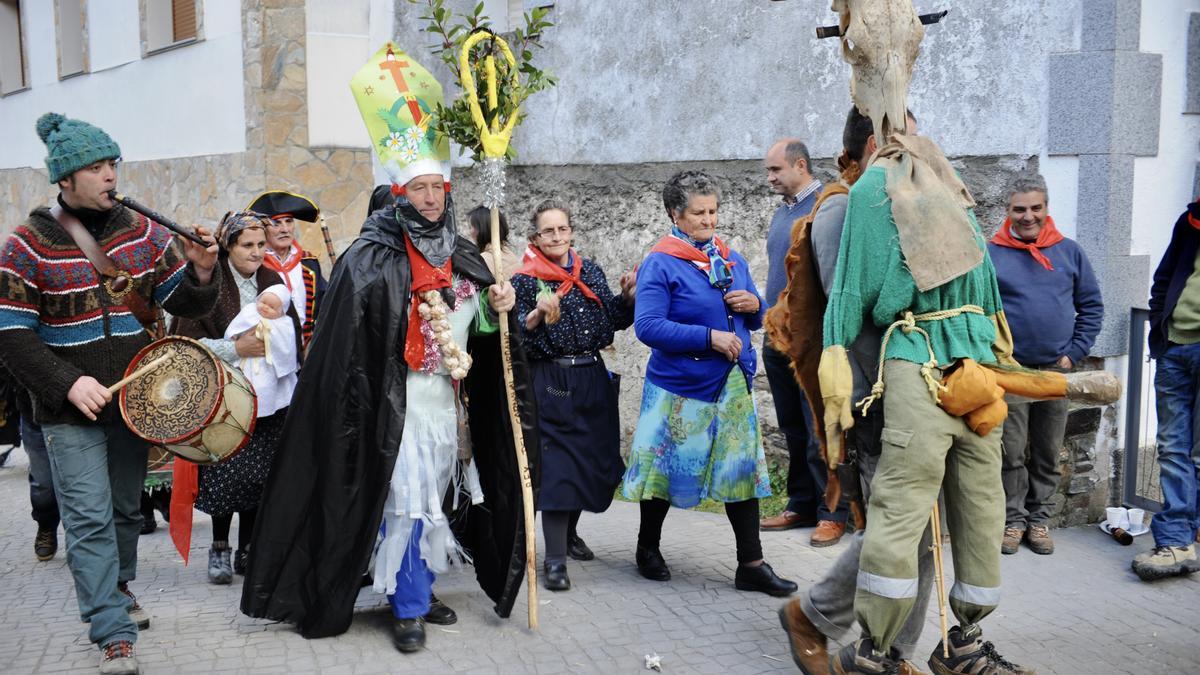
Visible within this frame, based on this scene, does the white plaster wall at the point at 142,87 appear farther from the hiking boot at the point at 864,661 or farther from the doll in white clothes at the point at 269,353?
the hiking boot at the point at 864,661

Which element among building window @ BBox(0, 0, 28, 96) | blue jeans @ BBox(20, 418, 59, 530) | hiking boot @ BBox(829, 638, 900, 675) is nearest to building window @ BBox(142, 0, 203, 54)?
building window @ BBox(0, 0, 28, 96)

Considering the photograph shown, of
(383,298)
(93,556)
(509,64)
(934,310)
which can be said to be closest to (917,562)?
(934,310)

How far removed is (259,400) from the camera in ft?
19.1

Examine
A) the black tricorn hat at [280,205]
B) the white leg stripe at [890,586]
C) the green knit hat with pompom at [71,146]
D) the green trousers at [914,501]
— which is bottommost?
the white leg stripe at [890,586]

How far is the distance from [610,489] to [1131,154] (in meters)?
3.40

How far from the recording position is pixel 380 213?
497cm

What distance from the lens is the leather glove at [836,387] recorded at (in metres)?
3.93

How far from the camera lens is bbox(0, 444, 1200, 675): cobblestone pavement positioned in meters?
4.70

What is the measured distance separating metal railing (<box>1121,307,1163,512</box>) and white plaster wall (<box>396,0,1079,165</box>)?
125cm

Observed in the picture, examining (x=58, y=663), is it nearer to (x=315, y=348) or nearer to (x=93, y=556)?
(x=93, y=556)

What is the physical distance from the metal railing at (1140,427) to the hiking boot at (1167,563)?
0.67 metres

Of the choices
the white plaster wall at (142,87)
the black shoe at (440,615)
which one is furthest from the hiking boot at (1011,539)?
the white plaster wall at (142,87)

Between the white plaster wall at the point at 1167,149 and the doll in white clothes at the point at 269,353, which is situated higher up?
the white plaster wall at the point at 1167,149

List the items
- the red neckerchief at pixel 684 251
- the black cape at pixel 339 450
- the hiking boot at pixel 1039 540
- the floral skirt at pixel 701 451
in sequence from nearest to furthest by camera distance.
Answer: the black cape at pixel 339 450 → the floral skirt at pixel 701 451 → the red neckerchief at pixel 684 251 → the hiking boot at pixel 1039 540
